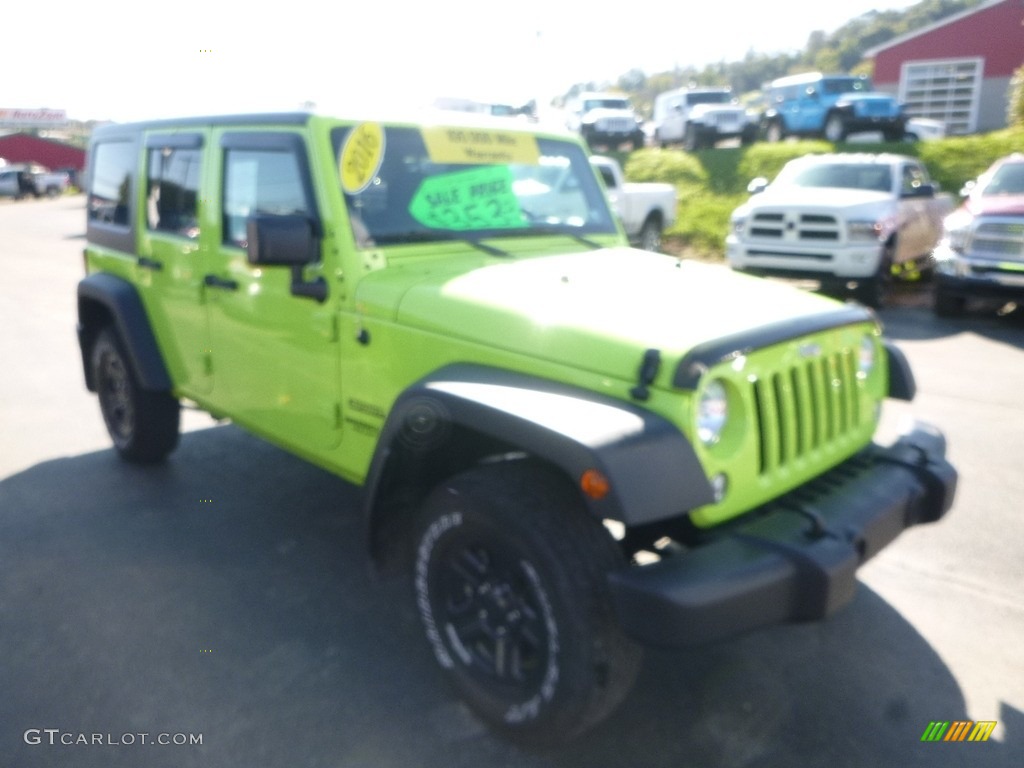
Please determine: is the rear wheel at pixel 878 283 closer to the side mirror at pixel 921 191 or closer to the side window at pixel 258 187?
the side mirror at pixel 921 191

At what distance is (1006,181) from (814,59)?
94.4 metres

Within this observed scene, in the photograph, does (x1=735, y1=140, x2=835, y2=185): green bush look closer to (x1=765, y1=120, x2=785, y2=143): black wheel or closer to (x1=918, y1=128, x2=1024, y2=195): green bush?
(x1=918, y1=128, x2=1024, y2=195): green bush

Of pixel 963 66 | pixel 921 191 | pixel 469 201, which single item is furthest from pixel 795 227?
pixel 963 66

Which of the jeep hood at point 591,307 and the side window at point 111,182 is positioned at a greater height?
the side window at point 111,182

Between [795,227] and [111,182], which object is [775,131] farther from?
[111,182]

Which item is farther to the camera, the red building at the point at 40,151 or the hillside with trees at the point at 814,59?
the hillside with trees at the point at 814,59

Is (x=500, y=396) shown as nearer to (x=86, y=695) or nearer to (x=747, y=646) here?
(x=747, y=646)

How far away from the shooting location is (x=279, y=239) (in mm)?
3285

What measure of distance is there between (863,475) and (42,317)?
10202 millimetres

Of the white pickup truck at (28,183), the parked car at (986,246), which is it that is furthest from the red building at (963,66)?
the white pickup truck at (28,183)

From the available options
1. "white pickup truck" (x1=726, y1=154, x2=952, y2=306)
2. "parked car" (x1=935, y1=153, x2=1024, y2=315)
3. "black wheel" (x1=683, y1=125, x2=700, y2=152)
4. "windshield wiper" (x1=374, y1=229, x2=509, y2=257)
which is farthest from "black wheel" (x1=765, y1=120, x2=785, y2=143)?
"windshield wiper" (x1=374, y1=229, x2=509, y2=257)

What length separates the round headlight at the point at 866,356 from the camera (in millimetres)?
3355

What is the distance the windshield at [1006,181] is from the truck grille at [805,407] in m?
8.48

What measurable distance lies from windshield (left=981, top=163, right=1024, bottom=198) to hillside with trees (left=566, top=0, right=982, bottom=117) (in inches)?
2283
